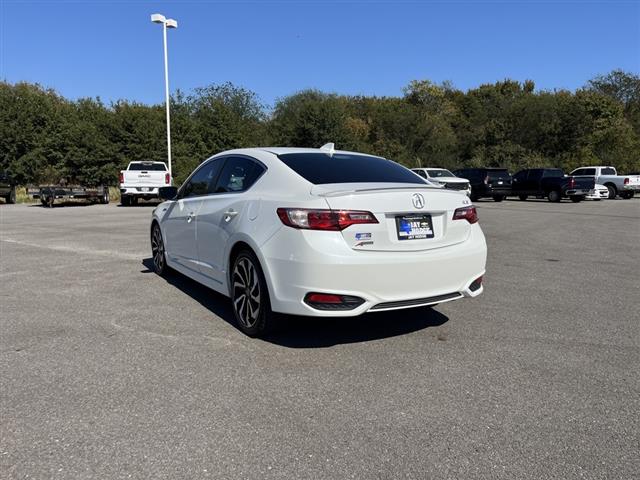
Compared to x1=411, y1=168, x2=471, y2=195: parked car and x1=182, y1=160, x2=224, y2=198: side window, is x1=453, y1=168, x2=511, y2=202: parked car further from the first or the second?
x1=182, y1=160, x2=224, y2=198: side window

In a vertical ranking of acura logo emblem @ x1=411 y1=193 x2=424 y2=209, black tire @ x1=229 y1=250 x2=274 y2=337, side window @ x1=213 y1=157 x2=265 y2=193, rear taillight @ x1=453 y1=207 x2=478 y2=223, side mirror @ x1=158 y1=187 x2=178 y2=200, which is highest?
side window @ x1=213 y1=157 x2=265 y2=193

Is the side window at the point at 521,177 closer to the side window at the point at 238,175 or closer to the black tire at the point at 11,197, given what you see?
the black tire at the point at 11,197

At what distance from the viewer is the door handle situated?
4690mm

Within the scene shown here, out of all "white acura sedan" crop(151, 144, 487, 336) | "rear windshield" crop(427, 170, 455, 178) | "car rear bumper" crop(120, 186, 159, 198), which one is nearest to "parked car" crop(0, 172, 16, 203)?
"car rear bumper" crop(120, 186, 159, 198)

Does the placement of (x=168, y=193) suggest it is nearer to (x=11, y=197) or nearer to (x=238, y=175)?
(x=238, y=175)

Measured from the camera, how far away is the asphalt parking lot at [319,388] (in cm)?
267

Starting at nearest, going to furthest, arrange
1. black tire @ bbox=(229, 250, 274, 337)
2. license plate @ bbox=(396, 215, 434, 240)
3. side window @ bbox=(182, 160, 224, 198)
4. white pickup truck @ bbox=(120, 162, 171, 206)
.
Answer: license plate @ bbox=(396, 215, 434, 240)
black tire @ bbox=(229, 250, 274, 337)
side window @ bbox=(182, 160, 224, 198)
white pickup truck @ bbox=(120, 162, 171, 206)

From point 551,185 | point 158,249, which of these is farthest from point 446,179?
point 158,249

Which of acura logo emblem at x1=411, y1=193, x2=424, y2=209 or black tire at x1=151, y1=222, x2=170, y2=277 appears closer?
acura logo emblem at x1=411, y1=193, x2=424, y2=209

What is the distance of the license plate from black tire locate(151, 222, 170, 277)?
386cm

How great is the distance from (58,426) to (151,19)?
26559 millimetres

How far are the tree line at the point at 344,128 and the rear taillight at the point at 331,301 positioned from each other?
3027 centimetres

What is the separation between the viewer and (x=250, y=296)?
4508 mm

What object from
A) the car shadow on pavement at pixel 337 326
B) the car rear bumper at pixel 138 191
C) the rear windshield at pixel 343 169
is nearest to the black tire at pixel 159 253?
the car shadow on pavement at pixel 337 326
